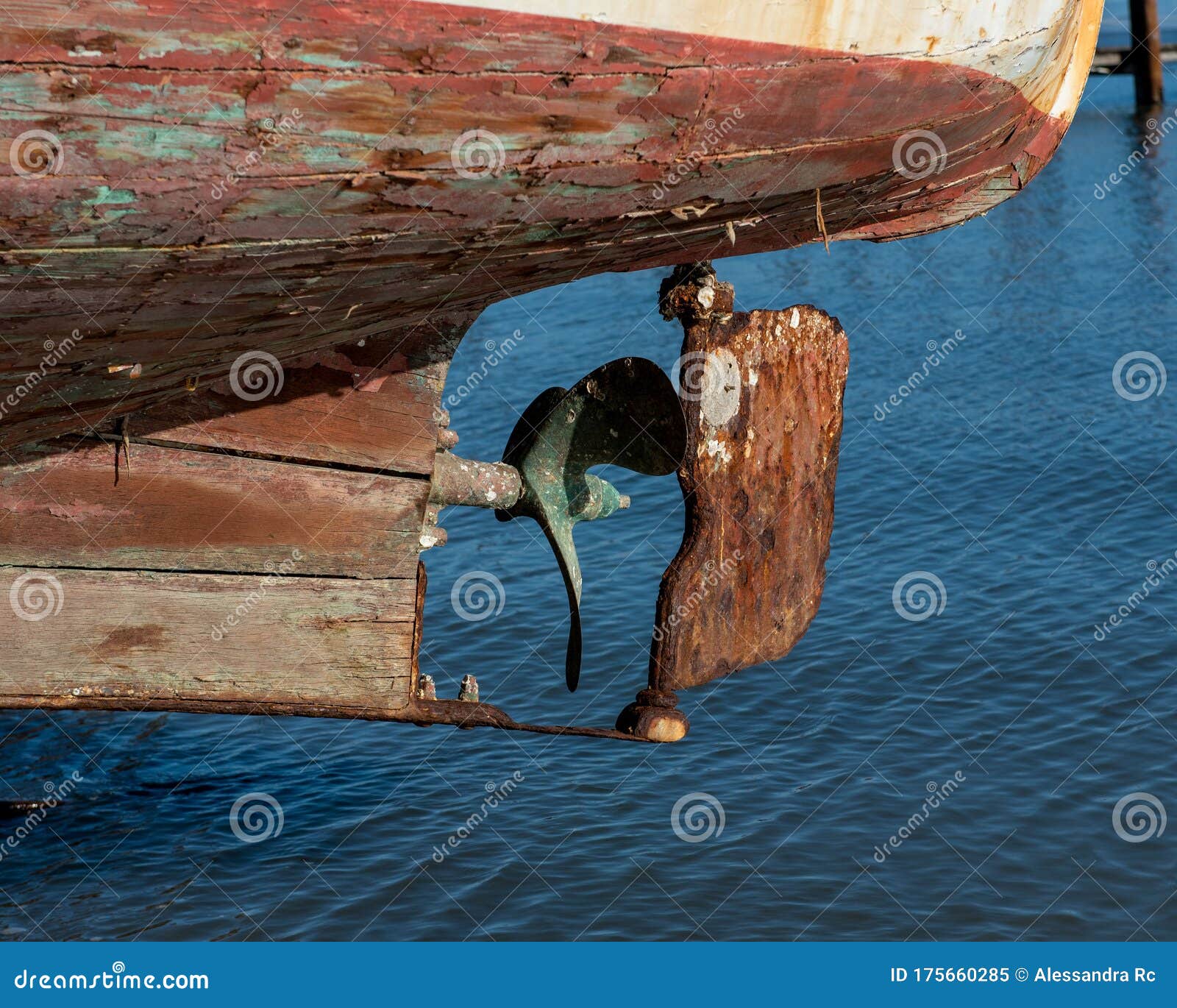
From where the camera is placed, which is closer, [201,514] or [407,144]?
[407,144]

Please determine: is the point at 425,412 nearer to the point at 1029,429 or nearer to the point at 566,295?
the point at 1029,429

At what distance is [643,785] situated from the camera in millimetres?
8164

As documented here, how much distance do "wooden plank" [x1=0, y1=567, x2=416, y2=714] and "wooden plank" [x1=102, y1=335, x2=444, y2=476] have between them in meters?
0.45

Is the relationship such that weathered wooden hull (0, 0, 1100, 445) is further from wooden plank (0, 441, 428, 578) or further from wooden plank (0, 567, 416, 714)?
wooden plank (0, 567, 416, 714)

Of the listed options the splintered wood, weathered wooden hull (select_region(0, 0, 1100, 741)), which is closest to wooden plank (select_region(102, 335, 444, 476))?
Result: weathered wooden hull (select_region(0, 0, 1100, 741))

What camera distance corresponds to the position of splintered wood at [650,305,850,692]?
459cm

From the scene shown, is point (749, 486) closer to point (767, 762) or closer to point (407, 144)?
point (407, 144)

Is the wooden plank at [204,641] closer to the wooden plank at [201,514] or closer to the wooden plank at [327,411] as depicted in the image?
the wooden plank at [201,514]

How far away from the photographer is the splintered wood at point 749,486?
4594 mm

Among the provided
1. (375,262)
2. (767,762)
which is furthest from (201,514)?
(767,762)

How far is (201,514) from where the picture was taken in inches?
187

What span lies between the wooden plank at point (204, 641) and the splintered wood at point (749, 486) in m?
1.03

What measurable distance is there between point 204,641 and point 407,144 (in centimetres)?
219

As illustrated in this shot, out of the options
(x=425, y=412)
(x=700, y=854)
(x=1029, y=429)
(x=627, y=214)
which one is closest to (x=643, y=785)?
(x=700, y=854)
